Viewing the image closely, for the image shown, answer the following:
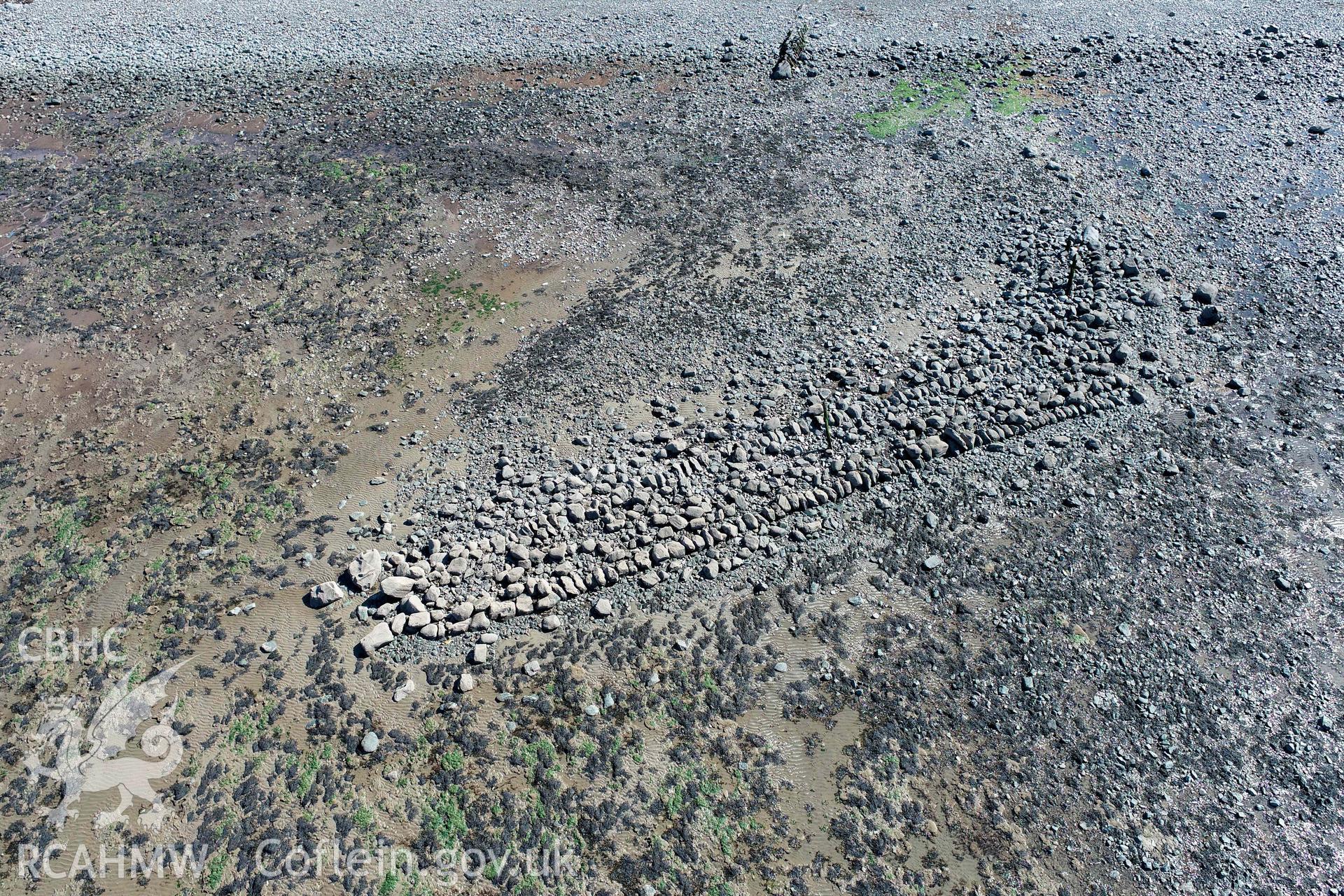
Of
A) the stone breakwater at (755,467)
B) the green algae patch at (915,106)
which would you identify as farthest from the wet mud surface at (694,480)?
the green algae patch at (915,106)

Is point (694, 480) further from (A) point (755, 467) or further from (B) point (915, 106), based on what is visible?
(B) point (915, 106)

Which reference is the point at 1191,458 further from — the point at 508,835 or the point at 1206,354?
the point at 508,835

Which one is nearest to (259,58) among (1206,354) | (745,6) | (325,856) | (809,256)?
(745,6)

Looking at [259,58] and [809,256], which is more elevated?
[259,58]

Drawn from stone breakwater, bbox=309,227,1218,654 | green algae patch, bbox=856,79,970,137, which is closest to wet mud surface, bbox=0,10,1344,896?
stone breakwater, bbox=309,227,1218,654

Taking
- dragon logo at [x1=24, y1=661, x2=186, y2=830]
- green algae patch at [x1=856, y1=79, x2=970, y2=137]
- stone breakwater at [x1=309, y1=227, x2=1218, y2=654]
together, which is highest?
green algae patch at [x1=856, y1=79, x2=970, y2=137]

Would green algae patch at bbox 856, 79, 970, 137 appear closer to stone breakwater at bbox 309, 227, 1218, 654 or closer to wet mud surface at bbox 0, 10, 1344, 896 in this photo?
wet mud surface at bbox 0, 10, 1344, 896

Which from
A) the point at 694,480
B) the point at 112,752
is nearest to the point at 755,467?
the point at 694,480
